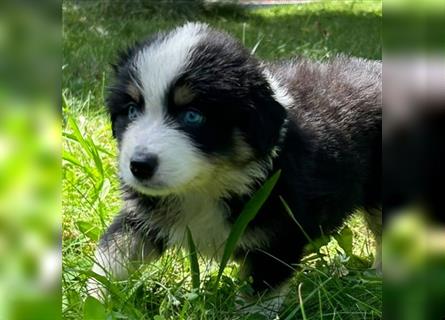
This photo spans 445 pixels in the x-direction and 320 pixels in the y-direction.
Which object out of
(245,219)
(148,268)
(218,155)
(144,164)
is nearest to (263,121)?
(218,155)

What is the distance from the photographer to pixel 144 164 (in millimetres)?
2000

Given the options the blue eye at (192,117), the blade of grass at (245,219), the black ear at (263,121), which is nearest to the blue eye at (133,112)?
the blue eye at (192,117)

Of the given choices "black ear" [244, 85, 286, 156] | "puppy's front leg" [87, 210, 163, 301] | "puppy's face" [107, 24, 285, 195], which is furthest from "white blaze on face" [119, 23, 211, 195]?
"puppy's front leg" [87, 210, 163, 301]

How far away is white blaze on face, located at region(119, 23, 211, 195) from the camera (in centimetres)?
204

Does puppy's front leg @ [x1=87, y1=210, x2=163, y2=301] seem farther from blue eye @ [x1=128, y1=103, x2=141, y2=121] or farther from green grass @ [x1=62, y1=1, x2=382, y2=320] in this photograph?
blue eye @ [x1=128, y1=103, x2=141, y2=121]

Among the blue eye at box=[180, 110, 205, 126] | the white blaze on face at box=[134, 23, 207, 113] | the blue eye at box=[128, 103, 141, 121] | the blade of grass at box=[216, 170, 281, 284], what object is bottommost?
the blade of grass at box=[216, 170, 281, 284]

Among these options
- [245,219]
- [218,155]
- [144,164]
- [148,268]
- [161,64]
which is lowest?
[148,268]

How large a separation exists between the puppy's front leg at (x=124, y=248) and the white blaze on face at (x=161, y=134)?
37 centimetres

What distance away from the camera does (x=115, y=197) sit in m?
3.06

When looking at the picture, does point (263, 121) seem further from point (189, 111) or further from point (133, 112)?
point (133, 112)

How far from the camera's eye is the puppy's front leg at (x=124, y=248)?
7.82 ft

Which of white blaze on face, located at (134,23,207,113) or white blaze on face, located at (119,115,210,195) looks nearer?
white blaze on face, located at (119,115,210,195)

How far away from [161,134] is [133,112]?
0.24m

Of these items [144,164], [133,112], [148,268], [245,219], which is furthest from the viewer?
[148,268]
